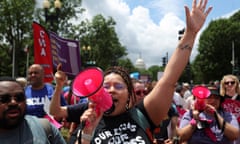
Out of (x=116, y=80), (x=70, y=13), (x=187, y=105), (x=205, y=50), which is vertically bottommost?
(x=187, y=105)

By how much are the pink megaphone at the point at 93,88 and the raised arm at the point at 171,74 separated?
1.16 ft

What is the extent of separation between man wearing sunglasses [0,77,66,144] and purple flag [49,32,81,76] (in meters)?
4.40

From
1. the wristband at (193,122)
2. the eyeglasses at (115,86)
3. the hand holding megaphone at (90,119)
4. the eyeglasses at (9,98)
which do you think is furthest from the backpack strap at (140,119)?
the wristband at (193,122)

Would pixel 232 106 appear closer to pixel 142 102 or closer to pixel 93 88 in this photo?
pixel 142 102

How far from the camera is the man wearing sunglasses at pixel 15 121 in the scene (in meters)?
2.20

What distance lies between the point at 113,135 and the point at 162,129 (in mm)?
2814

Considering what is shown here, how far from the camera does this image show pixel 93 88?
1.98m

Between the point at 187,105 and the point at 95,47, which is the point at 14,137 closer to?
the point at 187,105

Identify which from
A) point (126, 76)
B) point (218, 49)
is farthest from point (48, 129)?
point (218, 49)

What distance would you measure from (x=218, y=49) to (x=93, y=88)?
41901 millimetres

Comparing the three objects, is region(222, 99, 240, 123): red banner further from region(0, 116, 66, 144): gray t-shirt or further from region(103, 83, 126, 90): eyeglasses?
region(0, 116, 66, 144): gray t-shirt

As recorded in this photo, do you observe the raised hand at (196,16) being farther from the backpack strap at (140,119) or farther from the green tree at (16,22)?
the green tree at (16,22)

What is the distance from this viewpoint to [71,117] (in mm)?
2887

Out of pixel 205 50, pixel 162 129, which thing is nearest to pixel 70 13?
pixel 205 50
